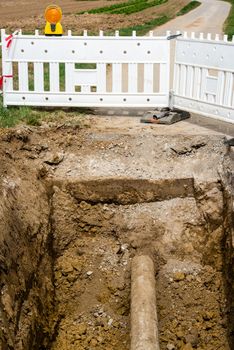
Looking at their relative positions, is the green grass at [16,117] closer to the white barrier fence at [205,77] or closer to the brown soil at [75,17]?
the white barrier fence at [205,77]

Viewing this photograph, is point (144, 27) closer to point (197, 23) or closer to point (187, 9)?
point (197, 23)

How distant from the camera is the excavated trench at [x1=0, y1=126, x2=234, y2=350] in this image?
6.20 metres

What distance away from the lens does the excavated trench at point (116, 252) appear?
6.20 m

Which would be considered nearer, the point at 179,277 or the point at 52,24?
the point at 179,277

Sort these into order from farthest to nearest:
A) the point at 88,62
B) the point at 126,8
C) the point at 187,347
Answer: the point at 126,8, the point at 88,62, the point at 187,347

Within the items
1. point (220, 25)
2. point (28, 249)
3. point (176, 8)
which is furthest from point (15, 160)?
point (176, 8)

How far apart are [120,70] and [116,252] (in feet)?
10.0

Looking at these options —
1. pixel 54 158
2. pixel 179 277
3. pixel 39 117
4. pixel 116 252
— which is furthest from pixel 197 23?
pixel 179 277

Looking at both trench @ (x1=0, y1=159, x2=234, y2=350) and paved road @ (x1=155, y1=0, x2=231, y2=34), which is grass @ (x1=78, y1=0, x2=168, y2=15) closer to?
paved road @ (x1=155, y1=0, x2=231, y2=34)

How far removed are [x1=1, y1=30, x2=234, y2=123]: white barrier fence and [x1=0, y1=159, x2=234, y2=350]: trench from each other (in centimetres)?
189

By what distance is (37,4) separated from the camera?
3888 cm

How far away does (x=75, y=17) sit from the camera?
29422 millimetres

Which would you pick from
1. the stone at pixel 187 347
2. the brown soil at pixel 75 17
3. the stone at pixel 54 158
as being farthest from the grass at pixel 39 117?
the brown soil at pixel 75 17

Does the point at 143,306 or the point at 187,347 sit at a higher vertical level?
the point at 143,306
